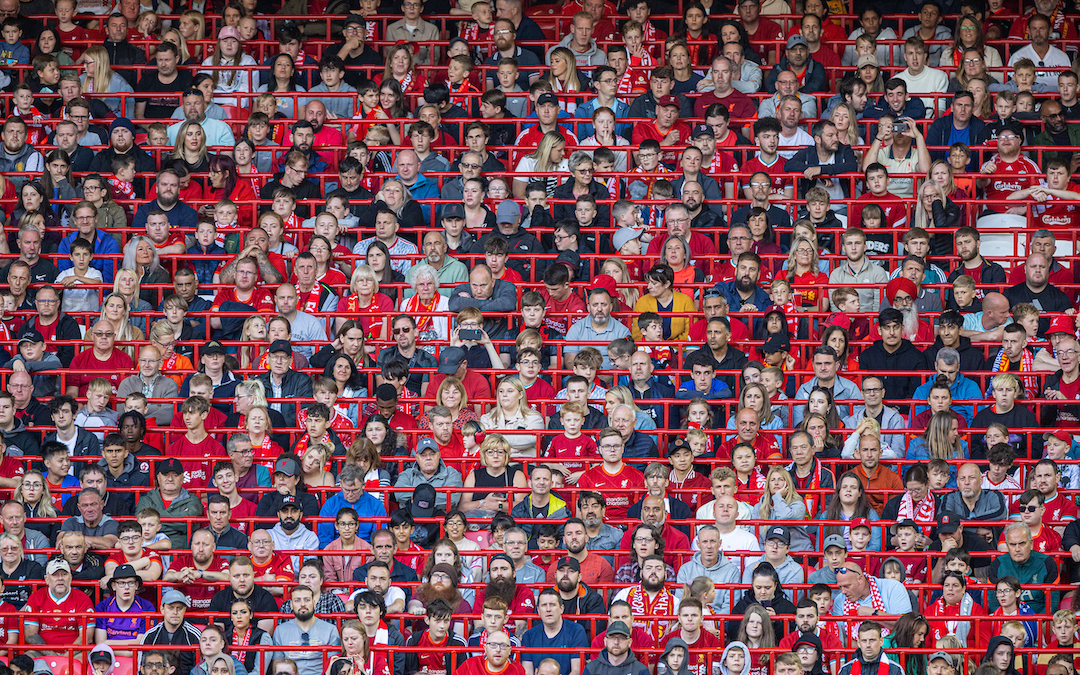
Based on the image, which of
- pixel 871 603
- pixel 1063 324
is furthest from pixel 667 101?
pixel 871 603

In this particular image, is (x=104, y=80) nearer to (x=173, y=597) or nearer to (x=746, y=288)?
(x=173, y=597)

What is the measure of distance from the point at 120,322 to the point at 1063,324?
23.4ft

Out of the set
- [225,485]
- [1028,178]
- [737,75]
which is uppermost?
[737,75]

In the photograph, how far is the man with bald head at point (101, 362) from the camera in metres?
12.5

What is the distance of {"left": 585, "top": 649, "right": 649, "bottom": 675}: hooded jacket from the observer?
10070mm

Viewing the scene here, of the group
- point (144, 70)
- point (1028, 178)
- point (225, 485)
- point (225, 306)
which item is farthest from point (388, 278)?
point (1028, 178)

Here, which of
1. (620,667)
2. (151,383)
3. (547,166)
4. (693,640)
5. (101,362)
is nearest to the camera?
(620,667)

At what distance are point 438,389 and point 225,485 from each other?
1662mm

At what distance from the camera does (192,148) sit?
13.9 meters

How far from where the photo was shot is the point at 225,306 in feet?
42.6

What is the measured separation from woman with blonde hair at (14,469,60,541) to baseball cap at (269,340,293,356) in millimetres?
1871

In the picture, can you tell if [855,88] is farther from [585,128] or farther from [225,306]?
[225,306]

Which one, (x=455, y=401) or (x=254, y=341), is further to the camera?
(x=254, y=341)

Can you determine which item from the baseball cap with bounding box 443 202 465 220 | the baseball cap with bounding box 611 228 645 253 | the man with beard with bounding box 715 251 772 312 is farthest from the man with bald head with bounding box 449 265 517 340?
the man with beard with bounding box 715 251 772 312
